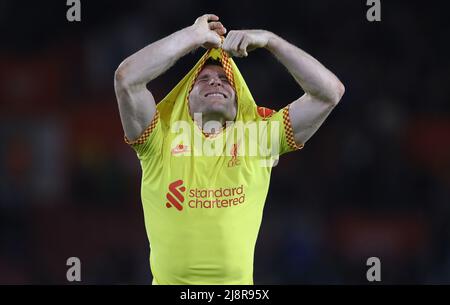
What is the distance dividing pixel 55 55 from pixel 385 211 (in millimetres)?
3074

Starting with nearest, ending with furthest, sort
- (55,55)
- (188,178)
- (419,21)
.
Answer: (188,178), (55,55), (419,21)

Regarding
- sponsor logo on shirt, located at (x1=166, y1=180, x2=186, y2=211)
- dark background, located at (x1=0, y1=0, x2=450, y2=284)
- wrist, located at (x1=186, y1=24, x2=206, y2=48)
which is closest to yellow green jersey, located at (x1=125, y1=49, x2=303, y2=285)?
sponsor logo on shirt, located at (x1=166, y1=180, x2=186, y2=211)

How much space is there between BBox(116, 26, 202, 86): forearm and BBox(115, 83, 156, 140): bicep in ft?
0.12

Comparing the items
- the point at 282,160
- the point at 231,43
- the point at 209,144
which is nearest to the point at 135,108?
the point at 209,144

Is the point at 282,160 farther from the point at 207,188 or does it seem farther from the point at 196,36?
the point at 196,36

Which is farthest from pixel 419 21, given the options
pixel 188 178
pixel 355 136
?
pixel 188 178

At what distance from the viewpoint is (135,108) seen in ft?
12.9

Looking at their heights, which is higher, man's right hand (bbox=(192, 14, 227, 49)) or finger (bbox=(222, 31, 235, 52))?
man's right hand (bbox=(192, 14, 227, 49))

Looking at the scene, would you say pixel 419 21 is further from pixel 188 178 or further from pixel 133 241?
pixel 188 178

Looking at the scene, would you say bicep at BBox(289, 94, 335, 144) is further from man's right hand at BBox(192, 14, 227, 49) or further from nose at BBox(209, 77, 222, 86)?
man's right hand at BBox(192, 14, 227, 49)

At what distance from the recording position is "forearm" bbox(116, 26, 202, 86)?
390cm

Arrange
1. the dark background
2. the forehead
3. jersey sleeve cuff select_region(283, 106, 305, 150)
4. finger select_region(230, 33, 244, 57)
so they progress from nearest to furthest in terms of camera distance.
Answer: finger select_region(230, 33, 244, 57)
jersey sleeve cuff select_region(283, 106, 305, 150)
the forehead
the dark background

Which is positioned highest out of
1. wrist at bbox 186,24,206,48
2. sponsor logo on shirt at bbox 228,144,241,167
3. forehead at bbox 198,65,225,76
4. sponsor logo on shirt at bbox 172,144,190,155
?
wrist at bbox 186,24,206,48

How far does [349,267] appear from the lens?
6.88m
